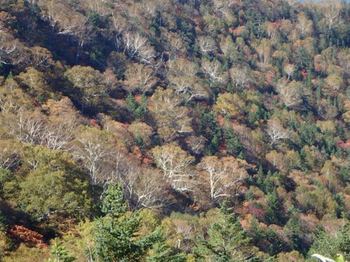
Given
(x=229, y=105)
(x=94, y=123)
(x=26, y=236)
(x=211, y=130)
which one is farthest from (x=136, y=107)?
(x=26, y=236)

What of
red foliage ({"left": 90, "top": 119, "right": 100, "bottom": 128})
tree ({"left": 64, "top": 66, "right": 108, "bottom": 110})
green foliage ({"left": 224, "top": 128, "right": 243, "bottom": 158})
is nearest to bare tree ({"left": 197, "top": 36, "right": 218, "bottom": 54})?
green foliage ({"left": 224, "top": 128, "right": 243, "bottom": 158})

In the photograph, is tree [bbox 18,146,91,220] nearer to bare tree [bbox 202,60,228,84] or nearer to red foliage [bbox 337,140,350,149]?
bare tree [bbox 202,60,228,84]

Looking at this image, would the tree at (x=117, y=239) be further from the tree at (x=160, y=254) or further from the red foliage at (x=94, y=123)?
the red foliage at (x=94, y=123)

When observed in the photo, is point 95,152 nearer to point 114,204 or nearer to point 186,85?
point 114,204

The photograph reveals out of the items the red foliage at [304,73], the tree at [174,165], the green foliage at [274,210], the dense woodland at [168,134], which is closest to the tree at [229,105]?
the dense woodland at [168,134]

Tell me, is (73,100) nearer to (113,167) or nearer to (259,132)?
(113,167)

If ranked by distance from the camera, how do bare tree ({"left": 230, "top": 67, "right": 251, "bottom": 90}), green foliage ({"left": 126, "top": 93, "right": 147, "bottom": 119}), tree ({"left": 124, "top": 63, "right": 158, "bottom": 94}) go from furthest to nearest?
bare tree ({"left": 230, "top": 67, "right": 251, "bottom": 90})
tree ({"left": 124, "top": 63, "right": 158, "bottom": 94})
green foliage ({"left": 126, "top": 93, "right": 147, "bottom": 119})
